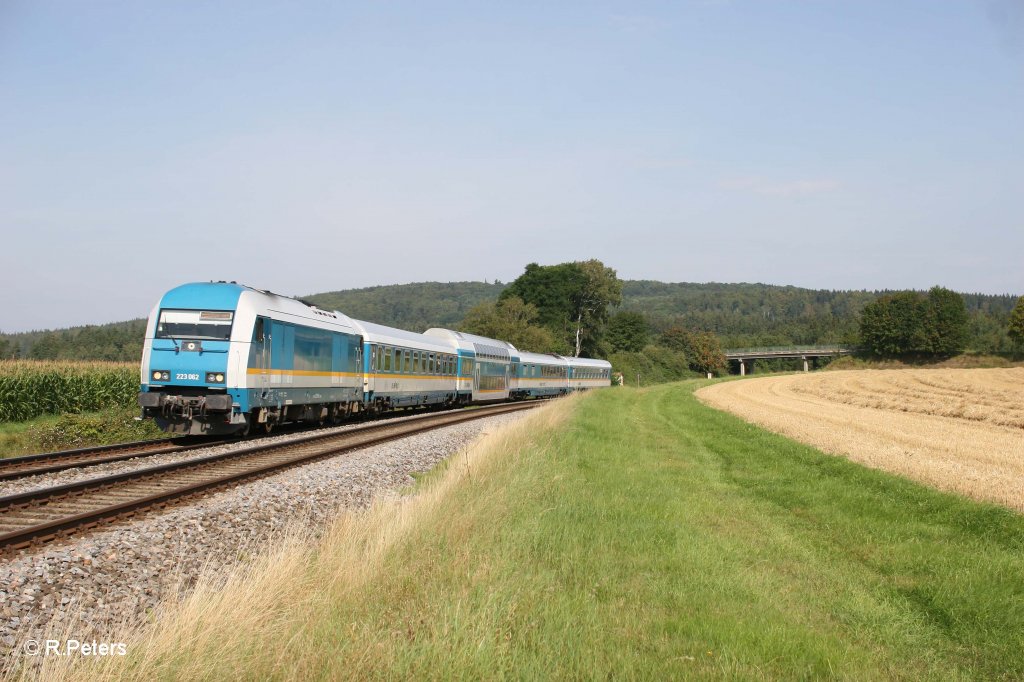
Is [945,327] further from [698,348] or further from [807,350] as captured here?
[698,348]

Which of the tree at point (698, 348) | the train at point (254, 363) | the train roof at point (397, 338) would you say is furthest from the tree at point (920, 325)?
the train at point (254, 363)

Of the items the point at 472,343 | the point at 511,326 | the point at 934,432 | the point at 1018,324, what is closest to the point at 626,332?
the point at 511,326

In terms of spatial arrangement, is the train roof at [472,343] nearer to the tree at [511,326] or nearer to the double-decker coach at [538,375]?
the double-decker coach at [538,375]

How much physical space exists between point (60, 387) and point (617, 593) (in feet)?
90.3

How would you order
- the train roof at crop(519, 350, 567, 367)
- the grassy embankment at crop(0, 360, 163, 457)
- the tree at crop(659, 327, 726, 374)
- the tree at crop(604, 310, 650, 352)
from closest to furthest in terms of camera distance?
the grassy embankment at crop(0, 360, 163, 457) → the train roof at crop(519, 350, 567, 367) → the tree at crop(604, 310, 650, 352) → the tree at crop(659, 327, 726, 374)

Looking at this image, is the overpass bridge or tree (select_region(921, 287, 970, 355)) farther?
the overpass bridge

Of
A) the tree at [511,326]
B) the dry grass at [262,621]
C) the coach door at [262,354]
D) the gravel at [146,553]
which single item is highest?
the tree at [511,326]

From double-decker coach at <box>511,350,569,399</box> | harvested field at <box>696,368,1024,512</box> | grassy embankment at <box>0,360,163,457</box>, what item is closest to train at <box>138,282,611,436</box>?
grassy embankment at <box>0,360,163,457</box>

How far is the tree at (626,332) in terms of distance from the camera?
119m

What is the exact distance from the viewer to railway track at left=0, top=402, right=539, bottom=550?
8688 millimetres

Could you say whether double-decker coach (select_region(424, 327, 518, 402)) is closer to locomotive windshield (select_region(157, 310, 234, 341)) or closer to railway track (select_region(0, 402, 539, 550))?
locomotive windshield (select_region(157, 310, 234, 341))

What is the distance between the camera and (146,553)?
25.9 ft

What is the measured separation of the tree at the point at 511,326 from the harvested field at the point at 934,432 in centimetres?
3427

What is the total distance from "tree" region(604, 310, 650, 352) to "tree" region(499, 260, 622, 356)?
9565 mm
